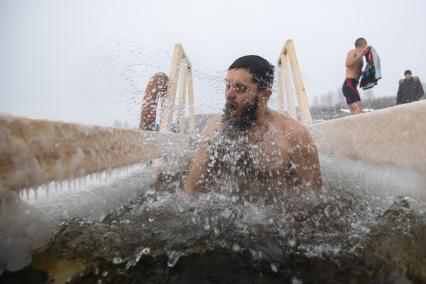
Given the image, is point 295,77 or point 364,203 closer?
point 364,203

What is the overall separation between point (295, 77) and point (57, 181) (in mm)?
5436

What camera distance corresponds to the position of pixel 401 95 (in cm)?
853

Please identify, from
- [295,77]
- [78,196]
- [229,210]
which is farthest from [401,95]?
[78,196]

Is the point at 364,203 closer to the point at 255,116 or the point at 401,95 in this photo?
the point at 255,116

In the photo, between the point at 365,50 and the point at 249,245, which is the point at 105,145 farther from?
the point at 365,50

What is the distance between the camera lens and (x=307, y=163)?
6.46ft

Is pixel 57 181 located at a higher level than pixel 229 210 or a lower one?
higher

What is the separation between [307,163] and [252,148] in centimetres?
41

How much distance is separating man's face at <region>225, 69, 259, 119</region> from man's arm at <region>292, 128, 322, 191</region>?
0.46 m

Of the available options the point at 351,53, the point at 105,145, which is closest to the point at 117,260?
the point at 105,145

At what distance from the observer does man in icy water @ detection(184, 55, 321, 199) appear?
1981mm

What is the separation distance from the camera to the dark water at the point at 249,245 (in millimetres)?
848

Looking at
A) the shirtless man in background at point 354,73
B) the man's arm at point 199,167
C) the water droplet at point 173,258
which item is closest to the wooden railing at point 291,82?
the shirtless man in background at point 354,73

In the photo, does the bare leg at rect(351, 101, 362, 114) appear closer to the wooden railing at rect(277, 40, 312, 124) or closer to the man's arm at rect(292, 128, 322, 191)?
the wooden railing at rect(277, 40, 312, 124)
